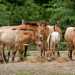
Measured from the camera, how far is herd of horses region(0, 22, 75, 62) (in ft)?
49.9

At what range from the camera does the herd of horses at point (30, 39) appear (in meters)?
15.2

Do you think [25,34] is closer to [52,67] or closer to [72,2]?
[52,67]

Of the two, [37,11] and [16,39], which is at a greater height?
[37,11]

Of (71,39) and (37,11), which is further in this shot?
(37,11)

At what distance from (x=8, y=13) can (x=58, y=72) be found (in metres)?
17.4

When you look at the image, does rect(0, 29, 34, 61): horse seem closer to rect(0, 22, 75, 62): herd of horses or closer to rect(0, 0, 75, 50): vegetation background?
rect(0, 22, 75, 62): herd of horses

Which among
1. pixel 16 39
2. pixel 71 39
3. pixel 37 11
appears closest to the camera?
pixel 16 39

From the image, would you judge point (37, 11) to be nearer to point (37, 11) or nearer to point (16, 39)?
point (37, 11)

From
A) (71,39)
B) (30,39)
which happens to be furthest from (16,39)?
(71,39)

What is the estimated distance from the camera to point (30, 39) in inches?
602

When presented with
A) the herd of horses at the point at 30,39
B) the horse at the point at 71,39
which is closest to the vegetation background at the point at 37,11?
the horse at the point at 71,39

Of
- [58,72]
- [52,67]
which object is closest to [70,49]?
[52,67]

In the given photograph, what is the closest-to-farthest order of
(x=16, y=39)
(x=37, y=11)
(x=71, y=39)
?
(x=16, y=39), (x=71, y=39), (x=37, y=11)

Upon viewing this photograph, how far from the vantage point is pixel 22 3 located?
1208 inches
